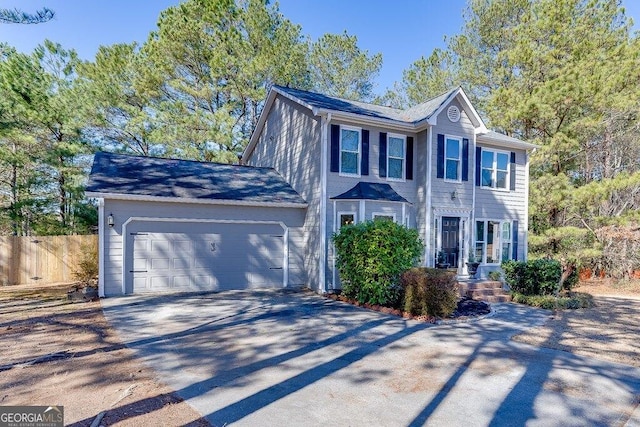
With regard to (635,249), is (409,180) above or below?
above

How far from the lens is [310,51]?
73.7 feet

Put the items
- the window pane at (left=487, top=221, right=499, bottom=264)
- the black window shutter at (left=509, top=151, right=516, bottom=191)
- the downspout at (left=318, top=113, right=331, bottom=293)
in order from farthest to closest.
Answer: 1. the black window shutter at (left=509, top=151, right=516, bottom=191)
2. the window pane at (left=487, top=221, right=499, bottom=264)
3. the downspout at (left=318, top=113, right=331, bottom=293)

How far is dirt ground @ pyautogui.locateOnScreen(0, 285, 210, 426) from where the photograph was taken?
3.42 meters

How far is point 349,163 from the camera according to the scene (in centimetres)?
1123

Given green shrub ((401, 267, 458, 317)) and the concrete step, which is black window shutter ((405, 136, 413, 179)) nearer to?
the concrete step

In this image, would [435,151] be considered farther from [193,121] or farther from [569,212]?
[193,121]

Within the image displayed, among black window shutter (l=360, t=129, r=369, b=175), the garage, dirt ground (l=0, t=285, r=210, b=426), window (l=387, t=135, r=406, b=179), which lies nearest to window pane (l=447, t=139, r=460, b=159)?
window (l=387, t=135, r=406, b=179)

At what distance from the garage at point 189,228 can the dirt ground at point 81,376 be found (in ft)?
9.32

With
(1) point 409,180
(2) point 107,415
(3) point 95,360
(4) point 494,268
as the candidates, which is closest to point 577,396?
(2) point 107,415

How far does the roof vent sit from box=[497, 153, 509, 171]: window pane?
2827 mm

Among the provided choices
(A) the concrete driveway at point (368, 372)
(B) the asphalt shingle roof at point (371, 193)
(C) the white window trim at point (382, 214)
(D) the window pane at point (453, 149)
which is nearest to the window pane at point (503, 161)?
(D) the window pane at point (453, 149)

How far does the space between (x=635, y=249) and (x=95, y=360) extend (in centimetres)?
1847

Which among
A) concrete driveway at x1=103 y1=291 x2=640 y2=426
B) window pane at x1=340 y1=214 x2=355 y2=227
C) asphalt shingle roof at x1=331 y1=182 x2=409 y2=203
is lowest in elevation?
concrete driveway at x1=103 y1=291 x2=640 y2=426
